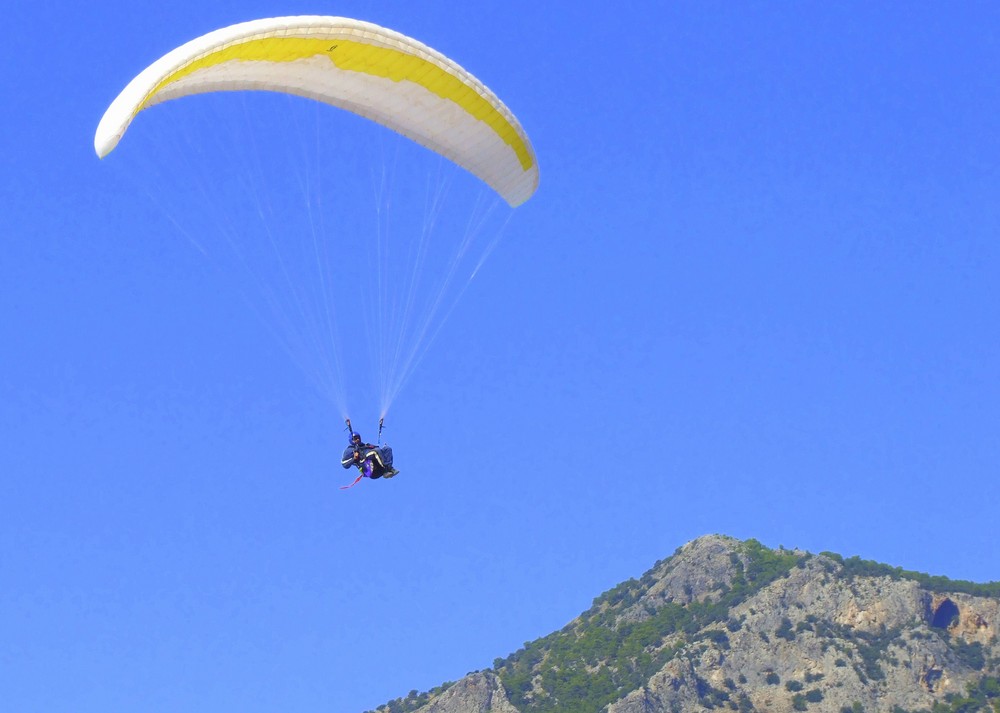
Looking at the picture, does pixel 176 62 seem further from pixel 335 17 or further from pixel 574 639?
pixel 574 639

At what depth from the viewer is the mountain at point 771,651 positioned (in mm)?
123750

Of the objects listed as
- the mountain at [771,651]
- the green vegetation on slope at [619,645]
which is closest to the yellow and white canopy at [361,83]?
the mountain at [771,651]

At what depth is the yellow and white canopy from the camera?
4256 centimetres

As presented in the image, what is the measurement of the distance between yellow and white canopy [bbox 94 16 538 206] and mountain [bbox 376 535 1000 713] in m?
74.8

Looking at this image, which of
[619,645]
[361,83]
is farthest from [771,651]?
[361,83]

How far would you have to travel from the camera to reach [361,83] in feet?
162

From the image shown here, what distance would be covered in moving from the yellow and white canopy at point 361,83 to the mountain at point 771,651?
7483 cm

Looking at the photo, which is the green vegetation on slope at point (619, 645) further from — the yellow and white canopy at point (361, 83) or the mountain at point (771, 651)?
the yellow and white canopy at point (361, 83)

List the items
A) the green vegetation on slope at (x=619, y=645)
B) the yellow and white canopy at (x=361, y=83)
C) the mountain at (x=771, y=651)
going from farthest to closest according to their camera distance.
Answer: the green vegetation on slope at (x=619, y=645) < the mountain at (x=771, y=651) < the yellow and white canopy at (x=361, y=83)

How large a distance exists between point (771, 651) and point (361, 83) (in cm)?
8652

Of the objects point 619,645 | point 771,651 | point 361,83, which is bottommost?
point 361,83

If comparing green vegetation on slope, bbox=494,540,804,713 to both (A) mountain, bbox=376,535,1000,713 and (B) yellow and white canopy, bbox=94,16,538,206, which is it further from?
(B) yellow and white canopy, bbox=94,16,538,206

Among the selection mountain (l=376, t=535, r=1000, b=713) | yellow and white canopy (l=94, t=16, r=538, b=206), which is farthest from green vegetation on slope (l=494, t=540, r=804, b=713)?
yellow and white canopy (l=94, t=16, r=538, b=206)

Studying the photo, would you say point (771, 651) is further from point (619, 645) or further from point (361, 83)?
point (361, 83)
